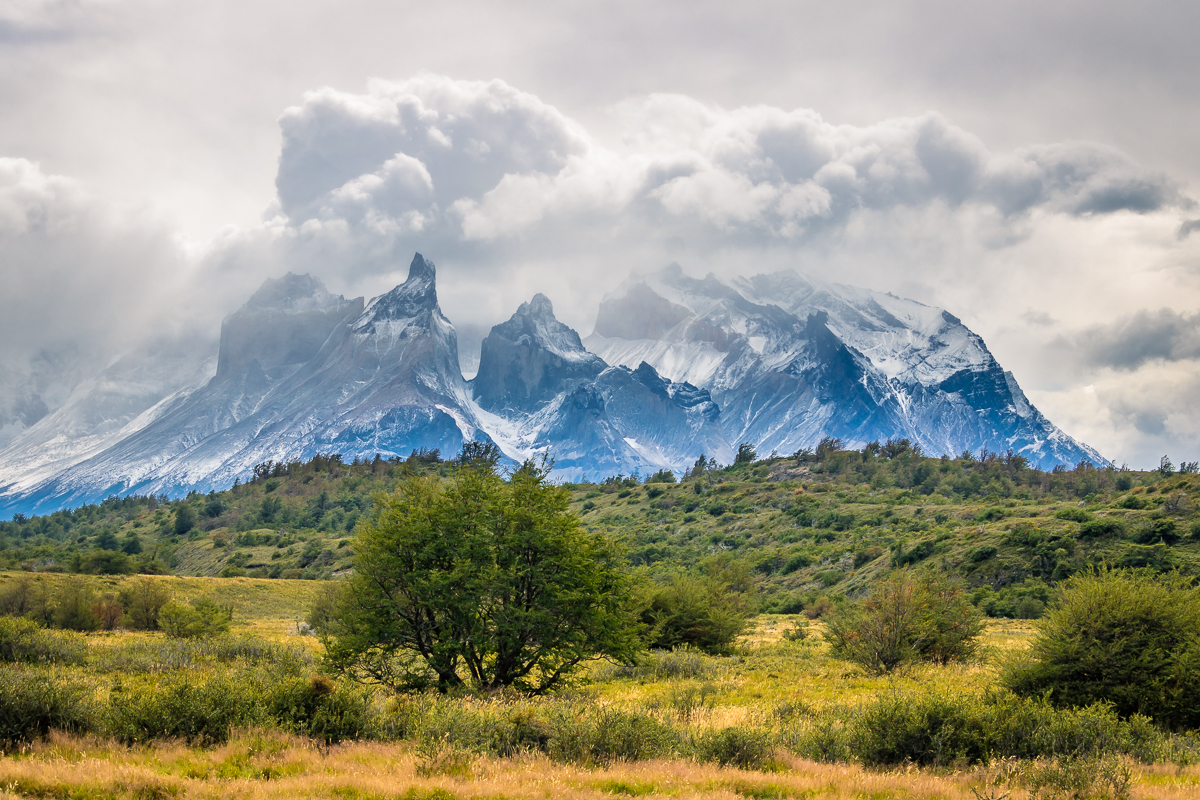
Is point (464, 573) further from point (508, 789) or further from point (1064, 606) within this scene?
point (1064, 606)

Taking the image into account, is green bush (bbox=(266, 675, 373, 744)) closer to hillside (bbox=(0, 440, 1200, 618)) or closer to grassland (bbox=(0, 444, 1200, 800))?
grassland (bbox=(0, 444, 1200, 800))

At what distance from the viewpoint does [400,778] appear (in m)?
11.6

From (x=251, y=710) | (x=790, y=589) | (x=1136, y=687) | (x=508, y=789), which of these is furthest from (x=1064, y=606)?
(x=790, y=589)

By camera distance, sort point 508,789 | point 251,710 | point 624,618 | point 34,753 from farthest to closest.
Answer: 1. point 624,618
2. point 251,710
3. point 34,753
4. point 508,789

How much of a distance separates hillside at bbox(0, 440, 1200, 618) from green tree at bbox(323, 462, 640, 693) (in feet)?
5.86

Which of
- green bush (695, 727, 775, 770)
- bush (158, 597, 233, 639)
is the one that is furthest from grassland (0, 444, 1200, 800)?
bush (158, 597, 233, 639)

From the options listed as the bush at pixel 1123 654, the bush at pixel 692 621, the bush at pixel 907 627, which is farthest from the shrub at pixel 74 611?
the bush at pixel 1123 654

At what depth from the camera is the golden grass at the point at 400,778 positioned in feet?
35.5

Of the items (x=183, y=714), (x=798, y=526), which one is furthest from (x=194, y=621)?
(x=798, y=526)

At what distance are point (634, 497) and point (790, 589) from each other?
69863 millimetres

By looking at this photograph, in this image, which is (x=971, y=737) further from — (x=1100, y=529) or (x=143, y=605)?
(x=1100, y=529)

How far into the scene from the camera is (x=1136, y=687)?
17.7 metres

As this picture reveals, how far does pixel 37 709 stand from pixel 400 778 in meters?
7.37

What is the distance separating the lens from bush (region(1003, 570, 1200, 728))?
17344 millimetres
